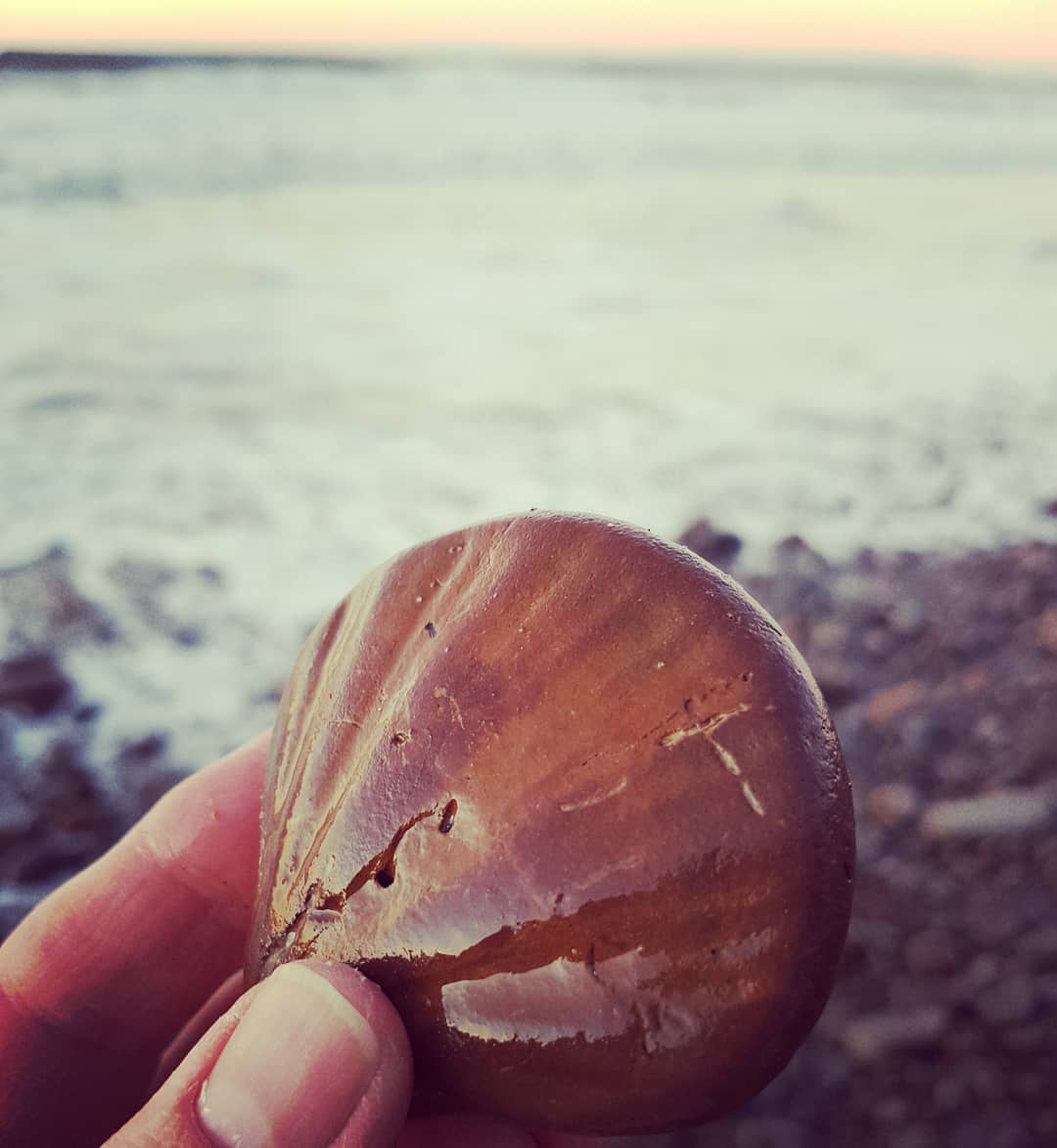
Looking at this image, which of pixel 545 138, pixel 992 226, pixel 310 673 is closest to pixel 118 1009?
pixel 310 673

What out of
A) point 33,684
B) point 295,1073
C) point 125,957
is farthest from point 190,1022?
point 33,684


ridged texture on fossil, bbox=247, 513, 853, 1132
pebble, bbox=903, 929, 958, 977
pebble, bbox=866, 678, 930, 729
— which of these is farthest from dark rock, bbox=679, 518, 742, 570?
ridged texture on fossil, bbox=247, 513, 853, 1132

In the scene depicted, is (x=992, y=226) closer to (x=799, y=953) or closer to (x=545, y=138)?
(x=545, y=138)

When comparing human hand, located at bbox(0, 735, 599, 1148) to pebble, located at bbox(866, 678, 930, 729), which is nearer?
human hand, located at bbox(0, 735, 599, 1148)

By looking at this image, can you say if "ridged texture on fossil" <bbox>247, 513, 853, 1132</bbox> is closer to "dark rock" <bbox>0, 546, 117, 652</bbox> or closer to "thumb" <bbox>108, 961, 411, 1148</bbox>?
"thumb" <bbox>108, 961, 411, 1148</bbox>

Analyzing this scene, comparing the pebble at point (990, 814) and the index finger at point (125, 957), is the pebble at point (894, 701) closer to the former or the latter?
the pebble at point (990, 814)

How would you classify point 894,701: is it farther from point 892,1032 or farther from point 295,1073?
point 295,1073

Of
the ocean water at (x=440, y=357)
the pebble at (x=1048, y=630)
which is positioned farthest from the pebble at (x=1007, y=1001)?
the ocean water at (x=440, y=357)
